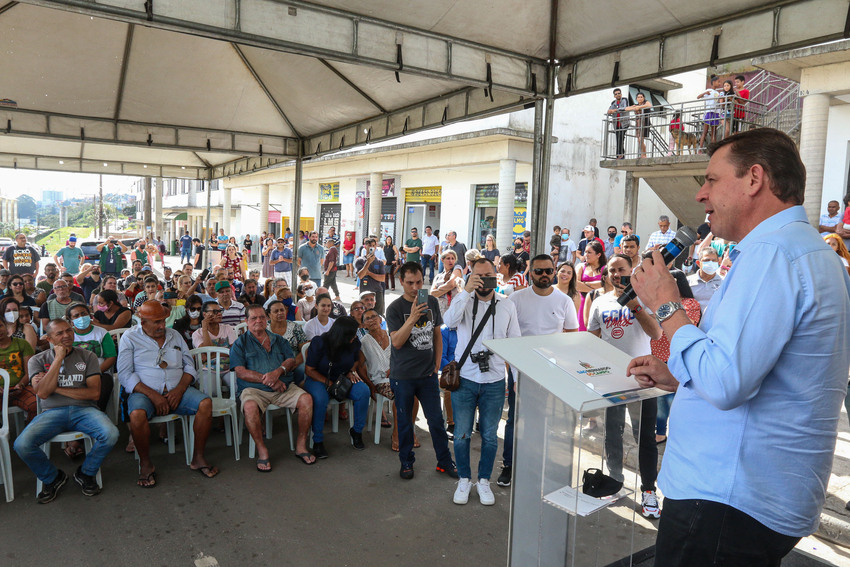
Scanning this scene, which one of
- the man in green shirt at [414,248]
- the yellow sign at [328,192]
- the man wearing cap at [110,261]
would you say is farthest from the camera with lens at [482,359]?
the yellow sign at [328,192]

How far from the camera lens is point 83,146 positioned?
43.2 ft

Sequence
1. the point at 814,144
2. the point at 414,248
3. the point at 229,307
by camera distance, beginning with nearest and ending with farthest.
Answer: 1. the point at 229,307
2. the point at 814,144
3. the point at 414,248

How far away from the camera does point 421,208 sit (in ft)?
75.0

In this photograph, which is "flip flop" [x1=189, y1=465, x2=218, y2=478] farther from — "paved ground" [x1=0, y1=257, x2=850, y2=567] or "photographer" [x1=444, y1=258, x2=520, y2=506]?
"photographer" [x1=444, y1=258, x2=520, y2=506]

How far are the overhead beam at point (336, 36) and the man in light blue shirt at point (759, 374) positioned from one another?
414 centimetres

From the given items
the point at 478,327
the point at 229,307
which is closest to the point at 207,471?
the point at 478,327

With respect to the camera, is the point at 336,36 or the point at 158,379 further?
the point at 336,36

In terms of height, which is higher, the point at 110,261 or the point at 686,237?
the point at 686,237

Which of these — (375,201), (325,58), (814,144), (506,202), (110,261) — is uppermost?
(814,144)

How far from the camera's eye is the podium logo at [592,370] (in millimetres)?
2115

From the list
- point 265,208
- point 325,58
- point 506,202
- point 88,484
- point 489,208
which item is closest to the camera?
point 88,484

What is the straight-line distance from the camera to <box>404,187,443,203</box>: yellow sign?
71.6 ft

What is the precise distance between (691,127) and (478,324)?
12.7 meters

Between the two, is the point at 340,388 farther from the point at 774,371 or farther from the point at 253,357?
the point at 774,371
